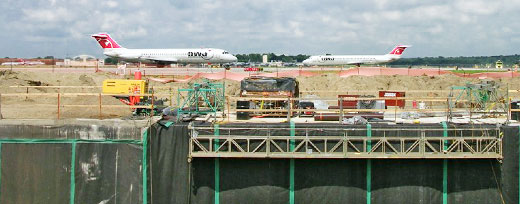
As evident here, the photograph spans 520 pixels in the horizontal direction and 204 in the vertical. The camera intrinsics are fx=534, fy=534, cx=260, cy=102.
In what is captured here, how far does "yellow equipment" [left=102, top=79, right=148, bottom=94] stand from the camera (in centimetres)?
1928

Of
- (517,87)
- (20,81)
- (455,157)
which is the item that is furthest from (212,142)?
(517,87)

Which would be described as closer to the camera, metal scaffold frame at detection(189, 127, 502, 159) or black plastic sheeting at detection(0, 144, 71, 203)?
metal scaffold frame at detection(189, 127, 502, 159)

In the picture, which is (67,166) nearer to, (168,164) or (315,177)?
(168,164)

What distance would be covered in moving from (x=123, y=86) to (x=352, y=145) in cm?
889

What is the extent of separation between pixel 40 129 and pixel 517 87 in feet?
106

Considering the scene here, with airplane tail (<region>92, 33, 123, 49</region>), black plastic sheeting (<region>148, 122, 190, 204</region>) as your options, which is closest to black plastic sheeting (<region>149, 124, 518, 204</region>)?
black plastic sheeting (<region>148, 122, 190, 204</region>)

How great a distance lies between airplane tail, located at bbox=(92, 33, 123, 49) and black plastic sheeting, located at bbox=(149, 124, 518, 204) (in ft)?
187

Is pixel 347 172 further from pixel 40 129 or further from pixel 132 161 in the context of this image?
pixel 40 129

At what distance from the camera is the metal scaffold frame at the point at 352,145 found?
48.9 feet

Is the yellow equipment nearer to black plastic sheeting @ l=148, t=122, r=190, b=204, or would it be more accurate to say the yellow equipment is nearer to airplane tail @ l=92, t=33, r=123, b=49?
black plastic sheeting @ l=148, t=122, r=190, b=204

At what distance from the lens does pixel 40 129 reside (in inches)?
622

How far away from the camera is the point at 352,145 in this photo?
15.1m

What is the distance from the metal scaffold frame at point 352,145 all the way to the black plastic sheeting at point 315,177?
0.32 meters

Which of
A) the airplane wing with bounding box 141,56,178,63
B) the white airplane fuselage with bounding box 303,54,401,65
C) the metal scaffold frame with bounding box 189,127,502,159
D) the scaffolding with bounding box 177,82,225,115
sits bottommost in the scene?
the metal scaffold frame with bounding box 189,127,502,159
